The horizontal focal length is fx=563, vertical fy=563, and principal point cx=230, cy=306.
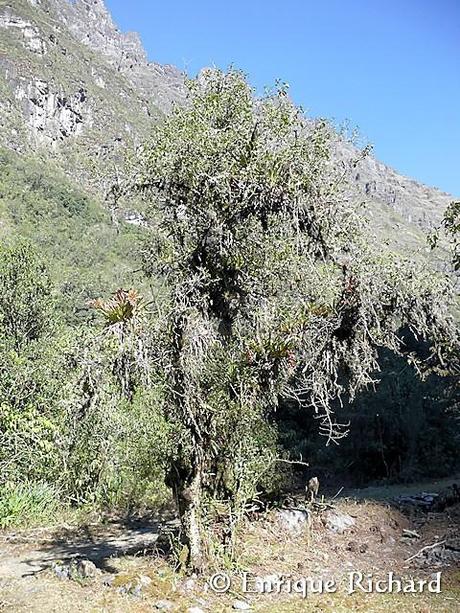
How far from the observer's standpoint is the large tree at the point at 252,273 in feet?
21.2

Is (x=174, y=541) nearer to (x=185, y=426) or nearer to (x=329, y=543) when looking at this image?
(x=185, y=426)

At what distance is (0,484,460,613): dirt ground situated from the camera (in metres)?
6.24

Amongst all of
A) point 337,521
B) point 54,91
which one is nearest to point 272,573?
point 337,521

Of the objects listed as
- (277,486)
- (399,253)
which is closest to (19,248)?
(277,486)

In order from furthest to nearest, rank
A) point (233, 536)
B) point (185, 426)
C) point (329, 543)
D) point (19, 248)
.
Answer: point (19, 248)
point (329, 543)
point (233, 536)
point (185, 426)

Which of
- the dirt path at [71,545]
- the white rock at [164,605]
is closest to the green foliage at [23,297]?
the dirt path at [71,545]

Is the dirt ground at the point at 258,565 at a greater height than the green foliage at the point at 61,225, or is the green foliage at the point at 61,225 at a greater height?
the green foliage at the point at 61,225

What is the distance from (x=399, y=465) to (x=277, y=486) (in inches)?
440

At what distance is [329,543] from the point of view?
8.52 metres

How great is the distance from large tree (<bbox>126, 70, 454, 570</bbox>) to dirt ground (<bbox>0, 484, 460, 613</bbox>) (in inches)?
27.0

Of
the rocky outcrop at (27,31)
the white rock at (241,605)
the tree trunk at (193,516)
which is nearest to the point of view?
the white rock at (241,605)

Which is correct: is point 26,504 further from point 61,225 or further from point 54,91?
point 54,91

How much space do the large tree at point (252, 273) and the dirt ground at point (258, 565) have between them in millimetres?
686

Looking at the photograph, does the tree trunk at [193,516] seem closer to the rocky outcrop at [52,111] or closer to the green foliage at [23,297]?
the green foliage at [23,297]
